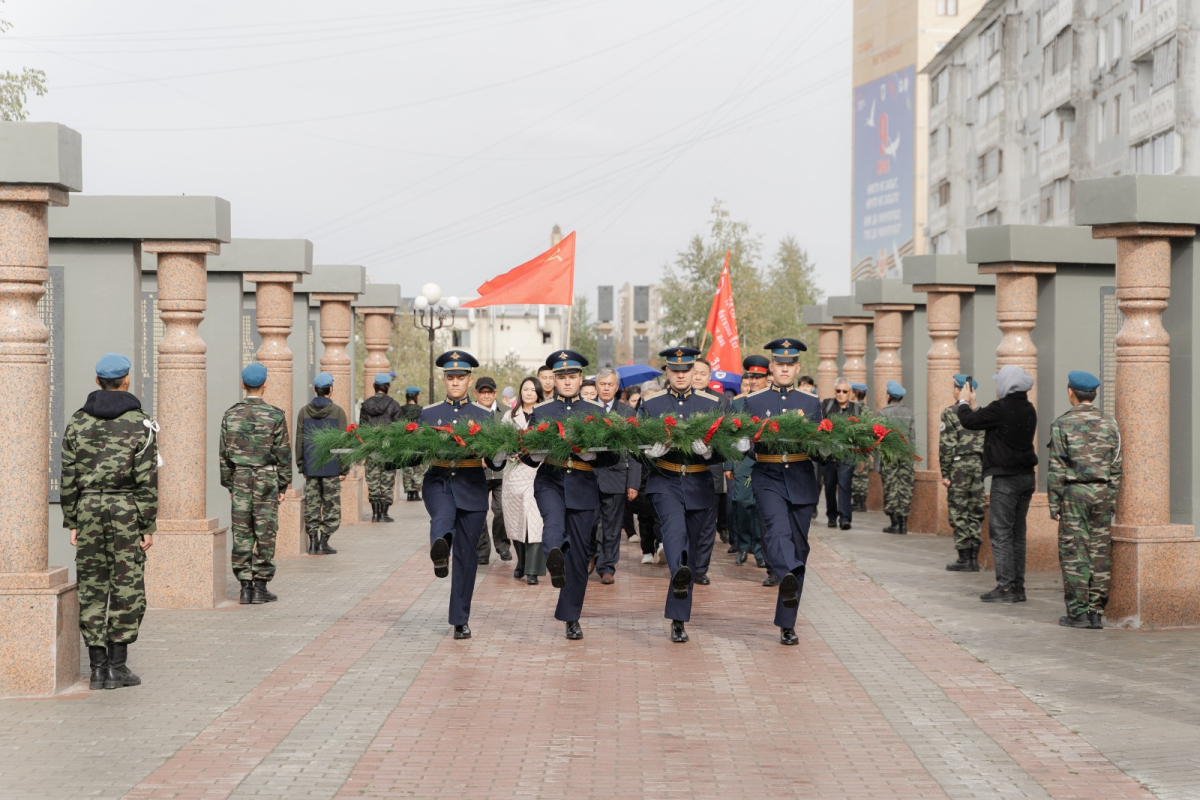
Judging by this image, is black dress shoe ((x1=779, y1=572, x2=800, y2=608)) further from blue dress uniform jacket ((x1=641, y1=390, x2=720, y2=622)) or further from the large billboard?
the large billboard

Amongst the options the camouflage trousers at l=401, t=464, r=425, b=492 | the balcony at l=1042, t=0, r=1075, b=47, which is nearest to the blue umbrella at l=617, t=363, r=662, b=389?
the camouflage trousers at l=401, t=464, r=425, b=492

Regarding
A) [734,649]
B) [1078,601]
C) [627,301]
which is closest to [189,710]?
[734,649]

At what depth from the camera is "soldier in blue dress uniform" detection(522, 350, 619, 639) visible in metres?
11.3

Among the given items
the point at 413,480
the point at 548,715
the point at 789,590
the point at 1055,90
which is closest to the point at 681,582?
the point at 789,590

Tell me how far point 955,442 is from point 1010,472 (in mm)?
2619

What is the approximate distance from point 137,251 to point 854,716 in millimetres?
7163

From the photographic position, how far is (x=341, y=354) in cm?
2256

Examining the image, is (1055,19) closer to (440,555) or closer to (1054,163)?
(1054,163)

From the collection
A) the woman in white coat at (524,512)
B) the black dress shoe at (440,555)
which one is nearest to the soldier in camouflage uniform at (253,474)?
the woman in white coat at (524,512)

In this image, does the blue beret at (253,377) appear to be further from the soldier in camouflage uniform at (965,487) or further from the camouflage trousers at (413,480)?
the camouflage trousers at (413,480)

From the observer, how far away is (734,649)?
10938 mm

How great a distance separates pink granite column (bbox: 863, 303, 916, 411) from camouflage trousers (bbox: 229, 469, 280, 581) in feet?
44.4

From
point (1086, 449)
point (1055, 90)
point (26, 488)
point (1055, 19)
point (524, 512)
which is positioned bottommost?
point (524, 512)

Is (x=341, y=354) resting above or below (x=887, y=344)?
below
